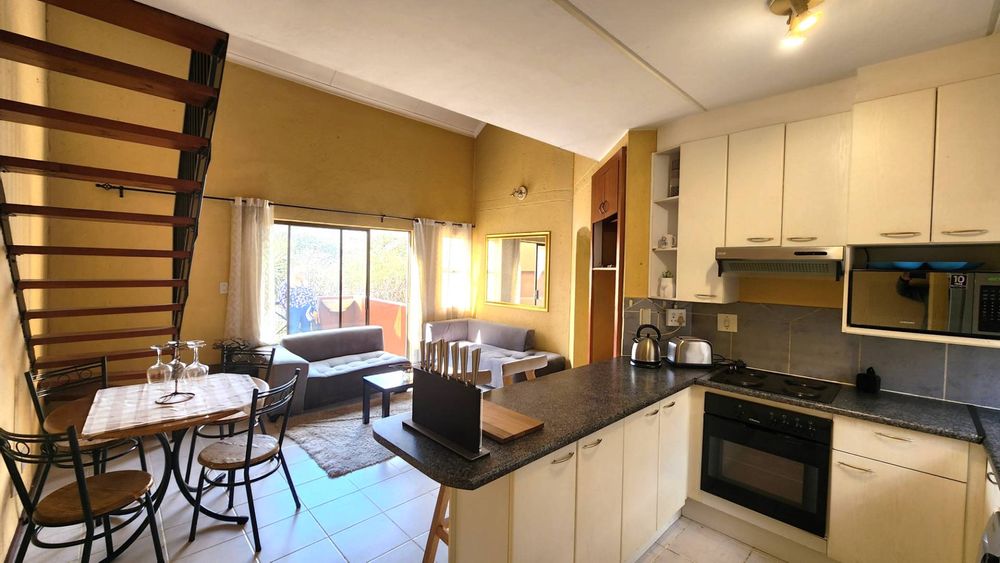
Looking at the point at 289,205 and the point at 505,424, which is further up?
the point at 289,205

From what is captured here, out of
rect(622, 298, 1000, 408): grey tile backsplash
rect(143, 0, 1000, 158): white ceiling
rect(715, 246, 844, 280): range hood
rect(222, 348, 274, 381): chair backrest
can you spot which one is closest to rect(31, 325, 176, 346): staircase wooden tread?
rect(222, 348, 274, 381): chair backrest

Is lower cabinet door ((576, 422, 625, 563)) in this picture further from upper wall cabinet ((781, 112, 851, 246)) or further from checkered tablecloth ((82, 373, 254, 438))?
checkered tablecloth ((82, 373, 254, 438))

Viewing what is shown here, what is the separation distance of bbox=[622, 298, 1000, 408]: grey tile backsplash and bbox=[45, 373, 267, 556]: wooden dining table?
256 centimetres

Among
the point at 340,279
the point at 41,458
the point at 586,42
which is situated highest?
the point at 586,42

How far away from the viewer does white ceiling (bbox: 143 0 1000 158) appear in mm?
1542

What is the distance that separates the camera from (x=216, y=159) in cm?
424

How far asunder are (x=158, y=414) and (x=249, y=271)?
264 cm

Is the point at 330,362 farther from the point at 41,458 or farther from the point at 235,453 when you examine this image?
the point at 41,458

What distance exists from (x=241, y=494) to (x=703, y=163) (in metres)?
3.66

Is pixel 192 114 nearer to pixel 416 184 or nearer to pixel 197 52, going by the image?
pixel 197 52

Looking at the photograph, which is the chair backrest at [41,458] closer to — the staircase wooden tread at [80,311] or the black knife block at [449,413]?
the staircase wooden tread at [80,311]

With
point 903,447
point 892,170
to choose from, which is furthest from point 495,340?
point 892,170

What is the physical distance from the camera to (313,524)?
95.6 inches

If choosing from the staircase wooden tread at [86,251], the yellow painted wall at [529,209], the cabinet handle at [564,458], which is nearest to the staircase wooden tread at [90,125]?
the staircase wooden tread at [86,251]
